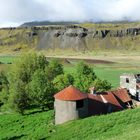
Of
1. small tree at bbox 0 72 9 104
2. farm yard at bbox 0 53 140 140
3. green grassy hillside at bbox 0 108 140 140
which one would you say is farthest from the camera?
small tree at bbox 0 72 9 104

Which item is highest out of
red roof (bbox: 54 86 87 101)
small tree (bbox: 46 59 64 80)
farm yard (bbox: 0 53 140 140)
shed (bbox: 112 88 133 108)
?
small tree (bbox: 46 59 64 80)

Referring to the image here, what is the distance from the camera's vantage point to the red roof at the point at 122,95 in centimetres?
6770

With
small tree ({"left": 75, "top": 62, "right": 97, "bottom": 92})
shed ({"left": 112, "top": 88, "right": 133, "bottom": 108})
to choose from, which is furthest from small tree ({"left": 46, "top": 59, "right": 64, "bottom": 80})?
shed ({"left": 112, "top": 88, "right": 133, "bottom": 108})

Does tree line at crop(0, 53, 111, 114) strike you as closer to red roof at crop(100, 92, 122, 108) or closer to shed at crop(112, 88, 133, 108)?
shed at crop(112, 88, 133, 108)

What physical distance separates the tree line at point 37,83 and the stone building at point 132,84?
3.27 meters

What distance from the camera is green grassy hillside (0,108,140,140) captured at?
46.6 meters

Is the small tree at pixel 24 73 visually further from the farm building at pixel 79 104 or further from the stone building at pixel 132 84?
the stone building at pixel 132 84

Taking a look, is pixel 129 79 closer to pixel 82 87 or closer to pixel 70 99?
pixel 82 87

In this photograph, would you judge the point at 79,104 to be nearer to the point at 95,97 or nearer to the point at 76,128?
the point at 95,97

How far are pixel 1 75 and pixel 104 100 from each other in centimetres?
3136

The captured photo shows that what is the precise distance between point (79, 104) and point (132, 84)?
1726cm

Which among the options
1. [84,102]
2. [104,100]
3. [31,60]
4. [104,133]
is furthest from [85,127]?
[31,60]

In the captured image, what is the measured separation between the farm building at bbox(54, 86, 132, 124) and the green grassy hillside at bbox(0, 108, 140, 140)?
2.52 metres

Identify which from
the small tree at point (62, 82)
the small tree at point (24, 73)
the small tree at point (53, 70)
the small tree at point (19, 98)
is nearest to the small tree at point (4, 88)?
the small tree at point (24, 73)
